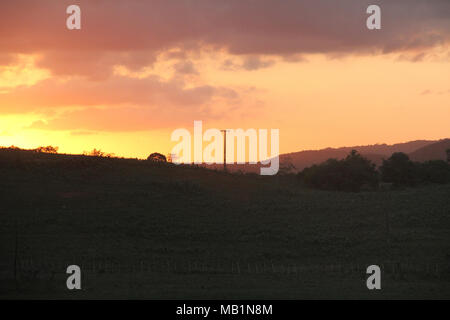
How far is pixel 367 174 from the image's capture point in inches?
4026

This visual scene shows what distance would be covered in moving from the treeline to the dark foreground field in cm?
1319

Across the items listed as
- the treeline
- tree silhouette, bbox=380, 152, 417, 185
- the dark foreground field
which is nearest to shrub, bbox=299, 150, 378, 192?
the treeline

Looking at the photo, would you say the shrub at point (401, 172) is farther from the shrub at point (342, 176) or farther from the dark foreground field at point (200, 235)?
the dark foreground field at point (200, 235)

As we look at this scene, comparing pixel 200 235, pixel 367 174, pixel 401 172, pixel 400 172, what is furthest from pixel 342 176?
pixel 200 235

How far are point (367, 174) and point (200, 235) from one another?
50.7m

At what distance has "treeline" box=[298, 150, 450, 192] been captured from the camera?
101 metres

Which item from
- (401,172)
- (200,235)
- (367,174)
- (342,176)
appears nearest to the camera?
(200,235)

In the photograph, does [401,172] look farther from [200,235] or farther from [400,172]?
[200,235]

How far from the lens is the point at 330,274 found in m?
39.2

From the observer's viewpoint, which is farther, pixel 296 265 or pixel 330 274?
pixel 296 265

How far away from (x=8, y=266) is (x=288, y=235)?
24834 mm
